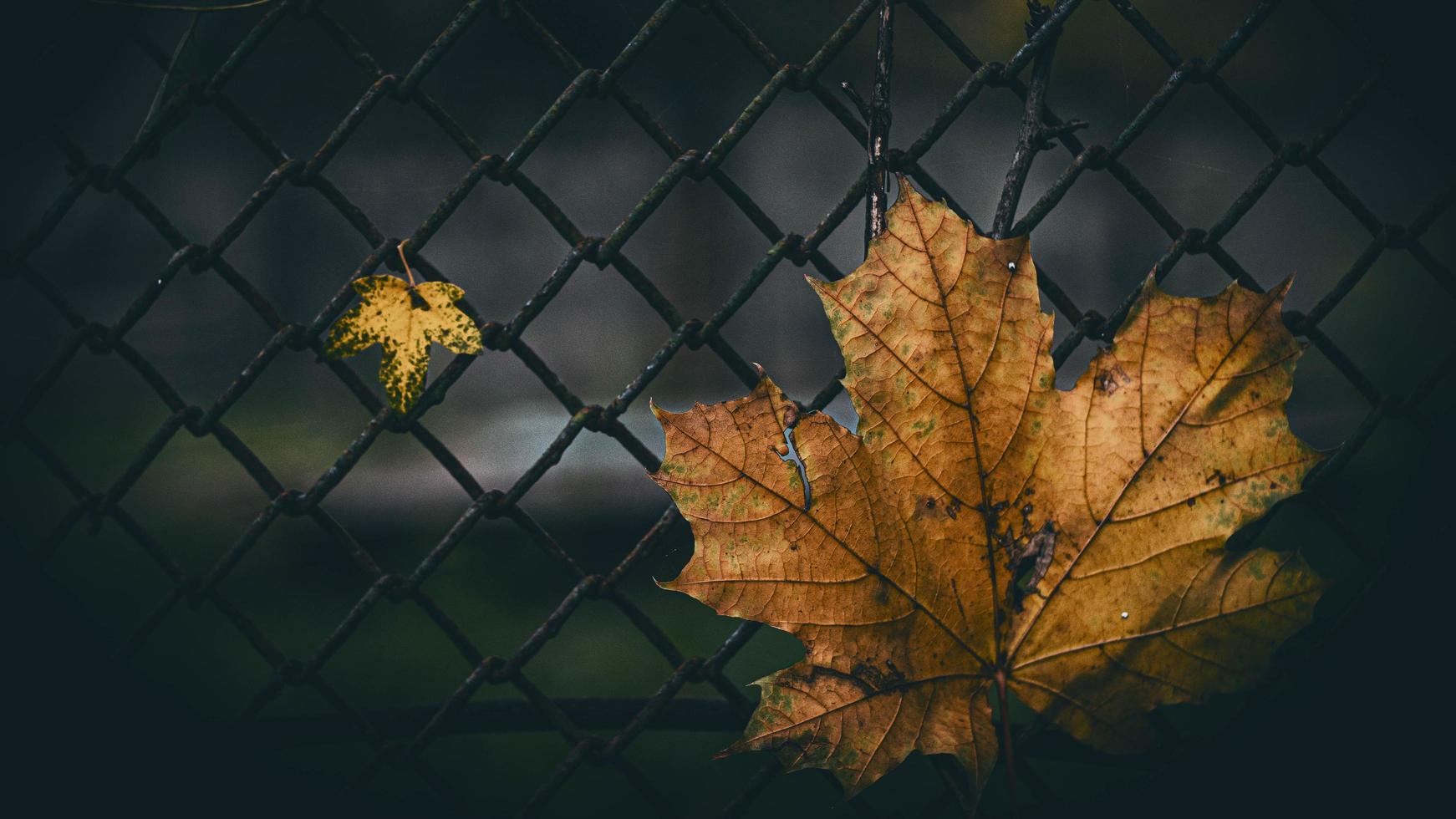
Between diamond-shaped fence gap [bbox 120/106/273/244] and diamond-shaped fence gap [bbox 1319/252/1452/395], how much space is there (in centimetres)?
613

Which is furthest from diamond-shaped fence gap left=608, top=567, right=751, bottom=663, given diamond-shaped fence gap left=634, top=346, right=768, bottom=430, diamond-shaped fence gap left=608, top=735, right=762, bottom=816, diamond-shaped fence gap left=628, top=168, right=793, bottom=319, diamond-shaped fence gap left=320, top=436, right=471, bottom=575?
diamond-shaped fence gap left=628, top=168, right=793, bottom=319

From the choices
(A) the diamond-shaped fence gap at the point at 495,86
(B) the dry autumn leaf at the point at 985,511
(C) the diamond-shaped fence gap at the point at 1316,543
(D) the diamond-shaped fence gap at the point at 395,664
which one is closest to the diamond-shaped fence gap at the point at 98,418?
A: (D) the diamond-shaped fence gap at the point at 395,664

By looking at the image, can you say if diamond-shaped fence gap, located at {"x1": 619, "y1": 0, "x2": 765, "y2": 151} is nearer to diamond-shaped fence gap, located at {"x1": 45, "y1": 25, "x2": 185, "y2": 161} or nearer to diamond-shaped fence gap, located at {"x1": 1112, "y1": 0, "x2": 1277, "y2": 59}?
diamond-shaped fence gap, located at {"x1": 1112, "y1": 0, "x2": 1277, "y2": 59}

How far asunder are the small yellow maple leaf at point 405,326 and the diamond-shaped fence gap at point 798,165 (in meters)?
3.68

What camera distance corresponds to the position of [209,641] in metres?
2.44

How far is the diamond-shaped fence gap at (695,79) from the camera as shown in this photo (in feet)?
13.5

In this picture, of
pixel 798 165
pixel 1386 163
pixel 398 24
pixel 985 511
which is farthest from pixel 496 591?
pixel 1386 163

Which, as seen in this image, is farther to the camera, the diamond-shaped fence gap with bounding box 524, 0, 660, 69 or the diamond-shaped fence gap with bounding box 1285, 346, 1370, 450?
the diamond-shaped fence gap with bounding box 1285, 346, 1370, 450

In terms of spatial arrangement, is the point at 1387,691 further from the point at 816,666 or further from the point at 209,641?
the point at 209,641

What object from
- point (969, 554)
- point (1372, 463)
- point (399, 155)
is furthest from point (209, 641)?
point (1372, 463)

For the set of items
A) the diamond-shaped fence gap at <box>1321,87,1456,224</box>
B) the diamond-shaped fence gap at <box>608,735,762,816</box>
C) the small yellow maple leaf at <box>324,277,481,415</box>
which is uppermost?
the diamond-shaped fence gap at <box>1321,87,1456,224</box>

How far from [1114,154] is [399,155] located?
463 cm

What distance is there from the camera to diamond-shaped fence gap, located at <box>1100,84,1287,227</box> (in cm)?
435

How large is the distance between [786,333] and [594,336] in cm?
113
